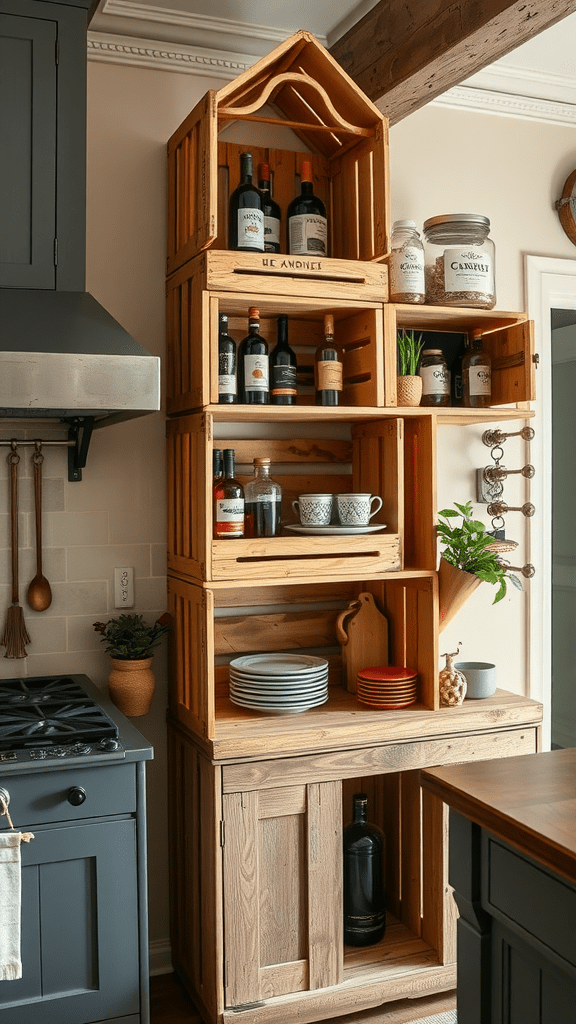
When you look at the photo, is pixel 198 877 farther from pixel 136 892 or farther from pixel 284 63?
pixel 284 63

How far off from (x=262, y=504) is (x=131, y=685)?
0.63 m

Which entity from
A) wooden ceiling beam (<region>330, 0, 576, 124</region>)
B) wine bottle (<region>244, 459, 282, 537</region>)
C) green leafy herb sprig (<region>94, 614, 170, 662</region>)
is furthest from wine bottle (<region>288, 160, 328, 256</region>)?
green leafy herb sprig (<region>94, 614, 170, 662</region>)

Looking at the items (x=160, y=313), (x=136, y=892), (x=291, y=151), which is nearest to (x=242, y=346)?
(x=160, y=313)

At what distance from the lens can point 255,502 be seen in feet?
8.57

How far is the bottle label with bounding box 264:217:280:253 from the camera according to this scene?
266cm

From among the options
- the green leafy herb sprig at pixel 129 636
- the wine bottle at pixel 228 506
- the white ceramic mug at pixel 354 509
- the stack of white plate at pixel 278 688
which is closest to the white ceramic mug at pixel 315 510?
the white ceramic mug at pixel 354 509

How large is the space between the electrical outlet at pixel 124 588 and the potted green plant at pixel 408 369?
37.5 inches

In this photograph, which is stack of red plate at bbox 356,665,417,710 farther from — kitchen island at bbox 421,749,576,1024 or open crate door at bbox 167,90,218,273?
open crate door at bbox 167,90,218,273

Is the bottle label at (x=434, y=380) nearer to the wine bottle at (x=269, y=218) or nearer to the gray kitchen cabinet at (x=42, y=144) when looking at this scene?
the wine bottle at (x=269, y=218)

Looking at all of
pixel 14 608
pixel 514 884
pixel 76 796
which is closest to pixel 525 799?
pixel 514 884

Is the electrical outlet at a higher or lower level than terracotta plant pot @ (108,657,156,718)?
higher

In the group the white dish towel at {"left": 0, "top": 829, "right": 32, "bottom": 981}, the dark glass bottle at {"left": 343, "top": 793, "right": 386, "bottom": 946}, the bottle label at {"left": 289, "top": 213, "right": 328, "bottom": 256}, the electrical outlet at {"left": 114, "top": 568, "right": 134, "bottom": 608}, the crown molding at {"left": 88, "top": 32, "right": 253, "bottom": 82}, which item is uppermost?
the crown molding at {"left": 88, "top": 32, "right": 253, "bottom": 82}

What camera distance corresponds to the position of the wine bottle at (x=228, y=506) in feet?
8.15

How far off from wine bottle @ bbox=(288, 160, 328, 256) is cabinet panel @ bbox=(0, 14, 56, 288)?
0.72m
